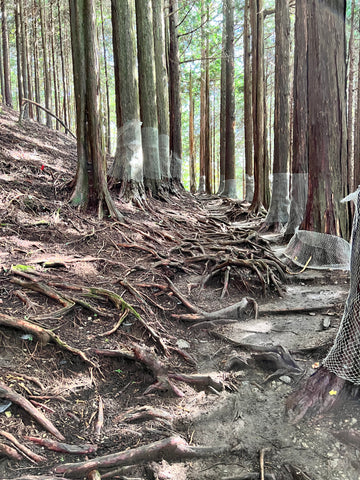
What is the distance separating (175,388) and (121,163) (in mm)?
6388

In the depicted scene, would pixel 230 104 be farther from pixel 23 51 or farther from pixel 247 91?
pixel 23 51

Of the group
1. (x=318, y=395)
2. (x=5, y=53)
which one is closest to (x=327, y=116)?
(x=318, y=395)

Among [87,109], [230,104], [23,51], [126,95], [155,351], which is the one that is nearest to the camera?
[155,351]

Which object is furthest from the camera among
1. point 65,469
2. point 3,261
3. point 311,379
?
point 3,261

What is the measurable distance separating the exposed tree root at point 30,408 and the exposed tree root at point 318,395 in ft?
5.23

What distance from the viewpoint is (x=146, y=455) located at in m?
2.24

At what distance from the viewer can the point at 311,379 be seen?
2676 millimetres

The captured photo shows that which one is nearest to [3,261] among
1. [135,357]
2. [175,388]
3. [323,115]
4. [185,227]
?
[135,357]

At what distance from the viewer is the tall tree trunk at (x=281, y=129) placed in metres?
8.90

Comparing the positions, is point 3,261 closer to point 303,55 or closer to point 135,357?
point 135,357

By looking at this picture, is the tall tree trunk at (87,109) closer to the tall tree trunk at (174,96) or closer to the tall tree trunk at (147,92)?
the tall tree trunk at (147,92)

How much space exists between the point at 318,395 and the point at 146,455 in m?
1.22

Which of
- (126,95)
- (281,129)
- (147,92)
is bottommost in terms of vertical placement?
(281,129)

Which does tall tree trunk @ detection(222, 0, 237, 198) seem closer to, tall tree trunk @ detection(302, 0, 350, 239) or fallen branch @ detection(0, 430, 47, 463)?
tall tree trunk @ detection(302, 0, 350, 239)
